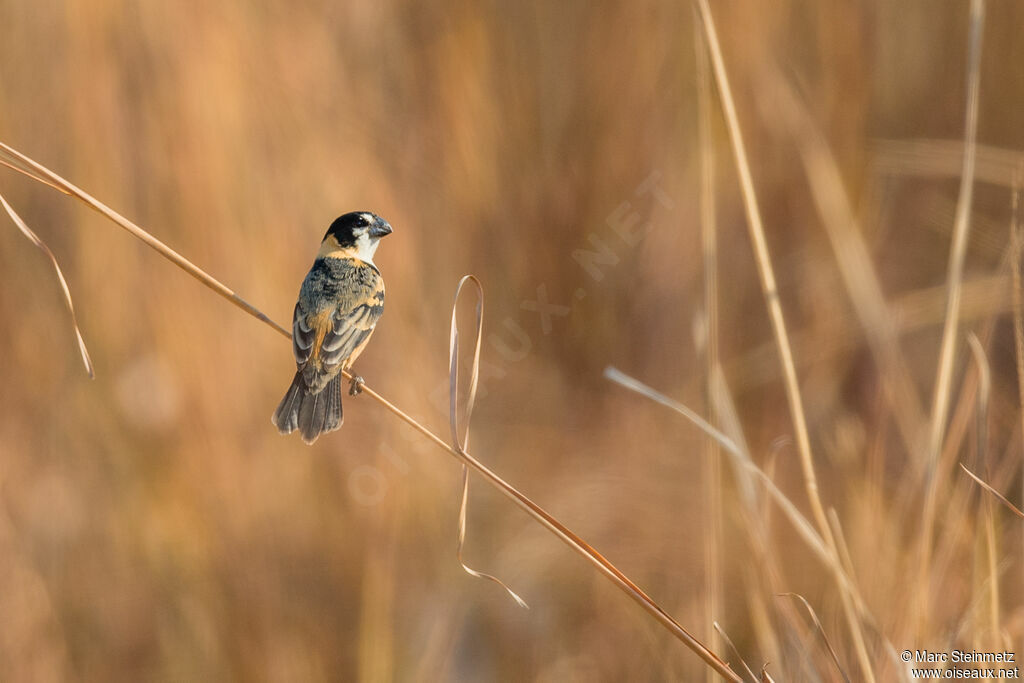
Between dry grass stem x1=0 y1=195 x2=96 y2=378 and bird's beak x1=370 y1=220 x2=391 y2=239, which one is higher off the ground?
dry grass stem x1=0 y1=195 x2=96 y2=378

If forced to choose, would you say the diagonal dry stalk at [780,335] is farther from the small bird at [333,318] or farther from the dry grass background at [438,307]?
the dry grass background at [438,307]

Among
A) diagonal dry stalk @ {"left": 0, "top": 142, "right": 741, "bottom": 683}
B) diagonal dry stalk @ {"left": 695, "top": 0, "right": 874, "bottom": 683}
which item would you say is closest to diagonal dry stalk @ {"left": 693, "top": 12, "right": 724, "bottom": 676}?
diagonal dry stalk @ {"left": 695, "top": 0, "right": 874, "bottom": 683}

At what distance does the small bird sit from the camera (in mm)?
1462

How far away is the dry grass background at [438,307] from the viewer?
293 centimetres

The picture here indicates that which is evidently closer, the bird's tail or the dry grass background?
the bird's tail

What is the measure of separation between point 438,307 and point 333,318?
1.71m

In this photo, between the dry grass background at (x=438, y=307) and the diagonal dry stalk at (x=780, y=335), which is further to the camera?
the dry grass background at (x=438, y=307)

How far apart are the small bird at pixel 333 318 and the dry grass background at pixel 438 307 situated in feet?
3.75

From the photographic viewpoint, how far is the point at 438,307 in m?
3.36

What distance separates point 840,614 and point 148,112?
2.98m

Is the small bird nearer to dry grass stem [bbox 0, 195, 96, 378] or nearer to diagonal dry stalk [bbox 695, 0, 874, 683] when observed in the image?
dry grass stem [bbox 0, 195, 96, 378]

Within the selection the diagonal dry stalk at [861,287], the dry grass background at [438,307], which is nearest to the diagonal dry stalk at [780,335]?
the diagonal dry stalk at [861,287]

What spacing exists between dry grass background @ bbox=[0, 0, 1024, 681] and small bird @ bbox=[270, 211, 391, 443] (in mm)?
1143

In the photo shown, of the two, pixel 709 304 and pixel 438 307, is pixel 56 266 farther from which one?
pixel 438 307
